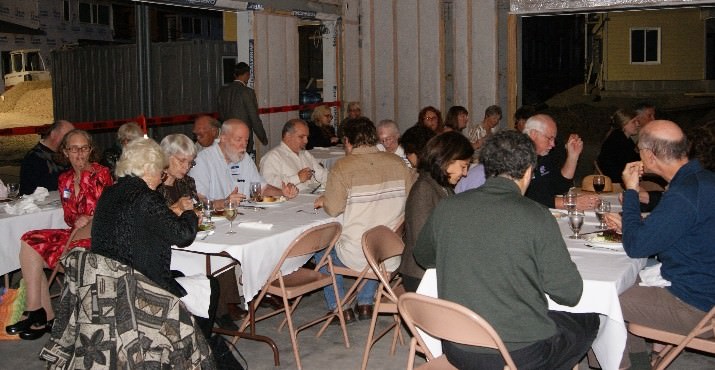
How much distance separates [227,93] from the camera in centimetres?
967

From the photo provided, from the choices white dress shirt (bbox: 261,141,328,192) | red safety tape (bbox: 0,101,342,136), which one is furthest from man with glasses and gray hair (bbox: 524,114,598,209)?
red safety tape (bbox: 0,101,342,136)

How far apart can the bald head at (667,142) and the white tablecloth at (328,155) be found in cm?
471

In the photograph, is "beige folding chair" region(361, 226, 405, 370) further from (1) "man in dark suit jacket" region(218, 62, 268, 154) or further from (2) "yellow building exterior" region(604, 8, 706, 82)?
(2) "yellow building exterior" region(604, 8, 706, 82)

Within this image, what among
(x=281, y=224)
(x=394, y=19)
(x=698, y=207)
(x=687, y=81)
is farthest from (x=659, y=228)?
(x=687, y=81)

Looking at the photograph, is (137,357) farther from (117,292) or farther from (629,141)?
(629,141)

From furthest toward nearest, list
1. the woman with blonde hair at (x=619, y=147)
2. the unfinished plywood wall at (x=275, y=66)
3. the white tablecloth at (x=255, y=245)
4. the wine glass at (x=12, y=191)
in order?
the unfinished plywood wall at (x=275, y=66)
the woman with blonde hair at (x=619, y=147)
the wine glass at (x=12, y=191)
the white tablecloth at (x=255, y=245)

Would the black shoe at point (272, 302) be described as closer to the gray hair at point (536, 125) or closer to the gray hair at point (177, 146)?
the gray hair at point (177, 146)

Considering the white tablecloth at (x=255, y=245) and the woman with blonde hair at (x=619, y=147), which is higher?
the woman with blonde hair at (x=619, y=147)

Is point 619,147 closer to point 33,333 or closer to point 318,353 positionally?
point 318,353

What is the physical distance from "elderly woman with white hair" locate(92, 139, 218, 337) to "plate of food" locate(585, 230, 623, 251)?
211 cm

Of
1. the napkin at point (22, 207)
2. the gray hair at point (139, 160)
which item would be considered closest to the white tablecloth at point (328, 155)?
the napkin at point (22, 207)

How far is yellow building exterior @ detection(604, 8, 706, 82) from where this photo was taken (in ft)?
93.0

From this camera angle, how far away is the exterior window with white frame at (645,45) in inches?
1131

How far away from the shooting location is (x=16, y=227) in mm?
5262
